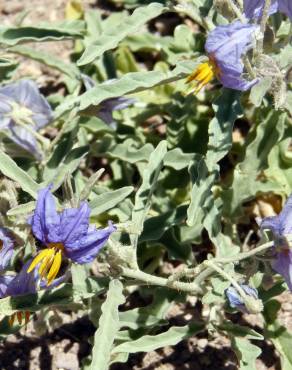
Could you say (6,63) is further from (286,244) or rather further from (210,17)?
(286,244)

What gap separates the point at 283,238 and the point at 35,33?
5.76 feet

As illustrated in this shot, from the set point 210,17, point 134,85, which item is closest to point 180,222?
point 134,85

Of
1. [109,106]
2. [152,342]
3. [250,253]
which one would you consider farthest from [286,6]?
[152,342]

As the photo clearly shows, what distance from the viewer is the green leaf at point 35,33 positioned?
11.8ft

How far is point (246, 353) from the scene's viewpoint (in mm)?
3066

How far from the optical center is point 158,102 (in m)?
4.09

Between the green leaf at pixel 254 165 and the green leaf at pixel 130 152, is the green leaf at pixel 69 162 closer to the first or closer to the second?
A: the green leaf at pixel 130 152

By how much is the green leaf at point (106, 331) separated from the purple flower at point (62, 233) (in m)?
0.26

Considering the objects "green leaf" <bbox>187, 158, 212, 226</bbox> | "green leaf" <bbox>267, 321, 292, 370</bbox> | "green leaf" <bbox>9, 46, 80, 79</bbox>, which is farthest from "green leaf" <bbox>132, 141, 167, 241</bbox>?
"green leaf" <bbox>9, 46, 80, 79</bbox>

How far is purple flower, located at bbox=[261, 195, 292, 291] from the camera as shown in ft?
8.89

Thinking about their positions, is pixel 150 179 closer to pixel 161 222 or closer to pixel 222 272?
pixel 161 222

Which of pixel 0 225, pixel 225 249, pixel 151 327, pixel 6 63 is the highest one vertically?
pixel 6 63

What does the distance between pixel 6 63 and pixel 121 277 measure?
126cm

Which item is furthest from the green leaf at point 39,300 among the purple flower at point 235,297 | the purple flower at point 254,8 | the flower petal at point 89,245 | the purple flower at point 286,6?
the purple flower at point 286,6
